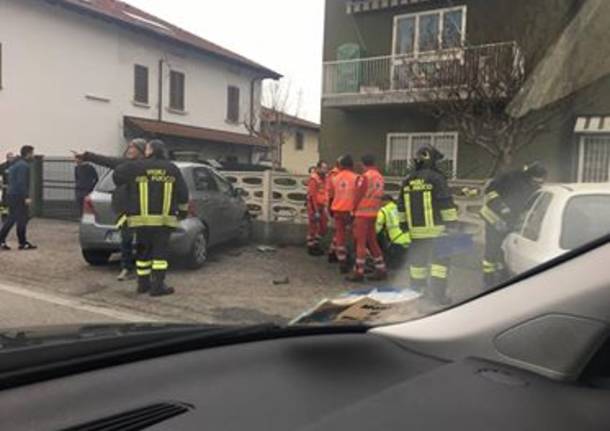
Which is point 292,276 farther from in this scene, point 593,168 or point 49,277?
point 593,168

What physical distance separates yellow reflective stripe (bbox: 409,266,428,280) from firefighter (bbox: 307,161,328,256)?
13.9 ft

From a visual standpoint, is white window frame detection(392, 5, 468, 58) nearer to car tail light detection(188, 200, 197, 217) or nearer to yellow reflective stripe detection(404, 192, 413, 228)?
car tail light detection(188, 200, 197, 217)

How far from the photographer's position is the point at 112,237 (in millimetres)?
A: 9875

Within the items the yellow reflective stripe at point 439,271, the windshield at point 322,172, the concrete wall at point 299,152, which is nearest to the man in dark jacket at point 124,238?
the windshield at point 322,172

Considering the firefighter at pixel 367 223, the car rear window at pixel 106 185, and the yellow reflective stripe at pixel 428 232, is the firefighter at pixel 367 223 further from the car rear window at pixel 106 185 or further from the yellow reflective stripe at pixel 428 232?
the car rear window at pixel 106 185

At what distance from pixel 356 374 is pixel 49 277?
8.55 metres

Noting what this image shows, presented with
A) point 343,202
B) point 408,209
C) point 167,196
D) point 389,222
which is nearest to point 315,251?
point 343,202

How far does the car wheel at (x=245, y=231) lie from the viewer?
12.6 m

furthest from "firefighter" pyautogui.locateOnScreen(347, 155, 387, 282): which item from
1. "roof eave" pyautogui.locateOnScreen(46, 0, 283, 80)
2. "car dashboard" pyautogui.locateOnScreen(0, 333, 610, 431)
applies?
"roof eave" pyautogui.locateOnScreen(46, 0, 283, 80)

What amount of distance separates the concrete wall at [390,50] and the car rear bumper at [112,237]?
7900 mm

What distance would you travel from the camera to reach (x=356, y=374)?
1.94m

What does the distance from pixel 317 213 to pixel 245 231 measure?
152 centimetres

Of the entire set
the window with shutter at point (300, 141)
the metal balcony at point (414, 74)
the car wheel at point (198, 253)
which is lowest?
the car wheel at point (198, 253)

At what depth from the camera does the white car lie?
4273mm
